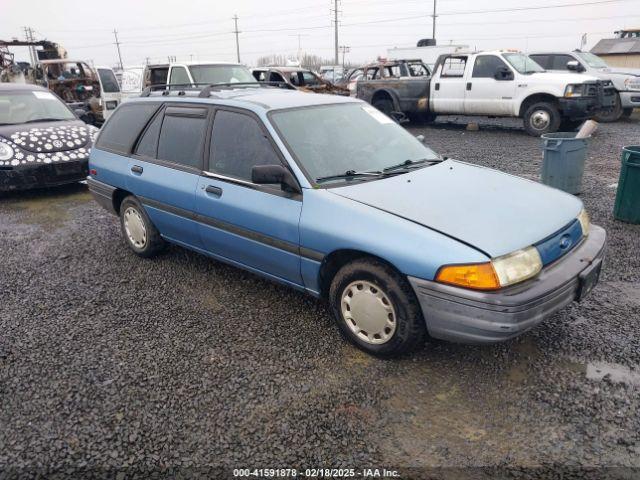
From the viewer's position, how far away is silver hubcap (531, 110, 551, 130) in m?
11.1

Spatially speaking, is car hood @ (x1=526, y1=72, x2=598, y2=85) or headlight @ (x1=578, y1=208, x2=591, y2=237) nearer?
headlight @ (x1=578, y1=208, x2=591, y2=237)

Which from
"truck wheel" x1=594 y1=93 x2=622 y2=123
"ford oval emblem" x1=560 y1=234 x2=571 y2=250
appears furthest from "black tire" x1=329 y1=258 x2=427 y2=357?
"truck wheel" x1=594 y1=93 x2=622 y2=123

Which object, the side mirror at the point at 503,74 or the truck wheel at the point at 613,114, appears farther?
the truck wheel at the point at 613,114

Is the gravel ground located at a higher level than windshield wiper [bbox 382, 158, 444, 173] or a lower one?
lower

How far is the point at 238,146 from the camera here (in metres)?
3.73

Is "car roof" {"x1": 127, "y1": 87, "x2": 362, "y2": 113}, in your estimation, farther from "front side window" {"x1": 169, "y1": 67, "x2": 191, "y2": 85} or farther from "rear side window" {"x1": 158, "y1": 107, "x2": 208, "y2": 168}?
"front side window" {"x1": 169, "y1": 67, "x2": 191, "y2": 85}

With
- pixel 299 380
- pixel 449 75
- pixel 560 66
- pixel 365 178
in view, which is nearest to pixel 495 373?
pixel 299 380

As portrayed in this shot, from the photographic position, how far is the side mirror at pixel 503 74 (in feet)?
37.9

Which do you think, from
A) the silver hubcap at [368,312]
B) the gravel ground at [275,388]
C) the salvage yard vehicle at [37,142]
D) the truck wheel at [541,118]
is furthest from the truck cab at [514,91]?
the silver hubcap at [368,312]

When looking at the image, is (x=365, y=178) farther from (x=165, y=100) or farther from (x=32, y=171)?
(x=32, y=171)

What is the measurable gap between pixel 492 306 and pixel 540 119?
33.0ft

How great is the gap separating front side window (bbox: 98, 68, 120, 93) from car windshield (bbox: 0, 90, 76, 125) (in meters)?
6.53

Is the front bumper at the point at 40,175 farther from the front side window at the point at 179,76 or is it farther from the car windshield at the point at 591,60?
the car windshield at the point at 591,60

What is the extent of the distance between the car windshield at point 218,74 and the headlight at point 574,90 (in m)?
7.10
